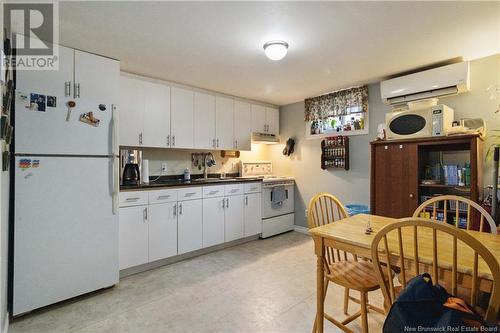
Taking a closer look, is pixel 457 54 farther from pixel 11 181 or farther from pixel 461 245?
pixel 11 181

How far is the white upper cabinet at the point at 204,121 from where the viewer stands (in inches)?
143

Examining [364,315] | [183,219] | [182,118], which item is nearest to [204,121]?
[182,118]

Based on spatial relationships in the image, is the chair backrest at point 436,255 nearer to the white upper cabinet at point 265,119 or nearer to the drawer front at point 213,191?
the drawer front at point 213,191

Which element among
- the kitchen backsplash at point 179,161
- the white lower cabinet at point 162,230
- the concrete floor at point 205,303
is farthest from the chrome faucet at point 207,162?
the concrete floor at point 205,303

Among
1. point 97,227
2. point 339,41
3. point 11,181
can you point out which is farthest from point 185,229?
point 339,41

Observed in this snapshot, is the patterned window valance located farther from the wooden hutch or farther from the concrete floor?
the concrete floor

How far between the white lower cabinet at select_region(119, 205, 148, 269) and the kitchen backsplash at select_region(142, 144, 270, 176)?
0.85m

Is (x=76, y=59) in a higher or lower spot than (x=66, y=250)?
higher

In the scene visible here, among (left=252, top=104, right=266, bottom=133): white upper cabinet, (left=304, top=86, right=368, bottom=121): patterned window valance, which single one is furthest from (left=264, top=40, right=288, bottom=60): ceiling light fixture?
Result: (left=252, top=104, right=266, bottom=133): white upper cabinet

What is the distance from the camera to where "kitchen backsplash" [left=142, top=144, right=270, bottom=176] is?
352 cm

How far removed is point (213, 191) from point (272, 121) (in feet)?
6.27

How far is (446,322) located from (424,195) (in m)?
2.34

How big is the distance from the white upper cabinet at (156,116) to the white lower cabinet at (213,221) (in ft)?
3.19

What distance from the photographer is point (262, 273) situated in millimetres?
2791
